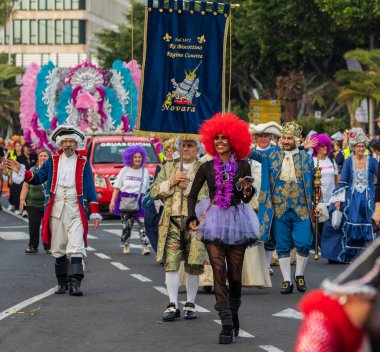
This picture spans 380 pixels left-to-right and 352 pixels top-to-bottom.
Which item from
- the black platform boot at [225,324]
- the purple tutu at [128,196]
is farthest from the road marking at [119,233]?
the black platform boot at [225,324]

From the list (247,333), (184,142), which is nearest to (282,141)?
(184,142)

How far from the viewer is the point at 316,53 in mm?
43469

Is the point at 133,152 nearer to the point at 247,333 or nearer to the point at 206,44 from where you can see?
the point at 206,44

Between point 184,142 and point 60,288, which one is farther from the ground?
point 184,142

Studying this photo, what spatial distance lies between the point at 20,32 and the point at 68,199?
111m

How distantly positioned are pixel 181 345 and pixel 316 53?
35179mm

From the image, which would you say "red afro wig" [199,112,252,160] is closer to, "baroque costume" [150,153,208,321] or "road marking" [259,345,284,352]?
"baroque costume" [150,153,208,321]

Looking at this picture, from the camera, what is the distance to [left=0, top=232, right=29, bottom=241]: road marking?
2209 cm

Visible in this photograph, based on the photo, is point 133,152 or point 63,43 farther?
point 63,43

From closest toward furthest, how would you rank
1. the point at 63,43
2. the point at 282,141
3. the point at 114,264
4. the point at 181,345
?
the point at 181,345
the point at 282,141
the point at 114,264
the point at 63,43

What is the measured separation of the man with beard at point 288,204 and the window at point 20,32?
110 meters

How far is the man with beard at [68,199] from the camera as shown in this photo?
41.2ft

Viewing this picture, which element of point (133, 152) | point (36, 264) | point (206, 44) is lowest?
point (36, 264)

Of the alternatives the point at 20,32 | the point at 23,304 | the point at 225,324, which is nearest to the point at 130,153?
the point at 23,304
